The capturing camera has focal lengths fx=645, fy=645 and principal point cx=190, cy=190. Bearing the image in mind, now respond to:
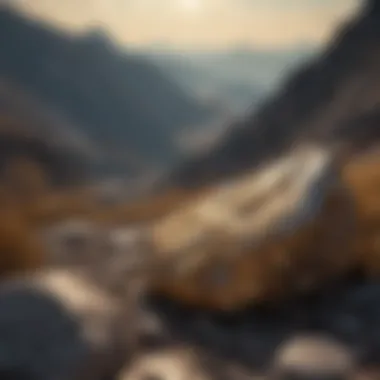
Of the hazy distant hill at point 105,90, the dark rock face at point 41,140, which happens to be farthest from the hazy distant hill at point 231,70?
the dark rock face at point 41,140

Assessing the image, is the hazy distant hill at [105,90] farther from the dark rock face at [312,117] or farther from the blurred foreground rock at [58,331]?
the blurred foreground rock at [58,331]

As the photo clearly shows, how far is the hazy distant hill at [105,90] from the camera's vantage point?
1238 millimetres

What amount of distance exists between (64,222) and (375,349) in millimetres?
581

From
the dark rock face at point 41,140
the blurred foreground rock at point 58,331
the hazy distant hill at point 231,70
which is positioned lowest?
the blurred foreground rock at point 58,331

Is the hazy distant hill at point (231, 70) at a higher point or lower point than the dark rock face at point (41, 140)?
higher

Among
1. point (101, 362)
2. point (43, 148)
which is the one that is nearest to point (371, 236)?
point (101, 362)

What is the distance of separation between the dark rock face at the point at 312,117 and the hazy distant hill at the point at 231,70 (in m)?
0.03

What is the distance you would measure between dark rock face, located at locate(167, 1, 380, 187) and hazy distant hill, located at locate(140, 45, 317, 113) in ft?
0.11

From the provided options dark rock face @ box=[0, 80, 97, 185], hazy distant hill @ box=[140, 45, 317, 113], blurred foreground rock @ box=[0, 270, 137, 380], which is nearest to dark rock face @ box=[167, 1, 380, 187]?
hazy distant hill @ box=[140, 45, 317, 113]

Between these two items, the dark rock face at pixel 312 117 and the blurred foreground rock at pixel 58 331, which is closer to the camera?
the blurred foreground rock at pixel 58 331

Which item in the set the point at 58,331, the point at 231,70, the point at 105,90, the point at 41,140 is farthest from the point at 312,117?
the point at 58,331

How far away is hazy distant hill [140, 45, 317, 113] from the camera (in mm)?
1273

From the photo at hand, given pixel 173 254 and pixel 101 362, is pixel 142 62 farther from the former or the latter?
pixel 101 362

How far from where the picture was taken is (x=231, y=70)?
1.28 metres
